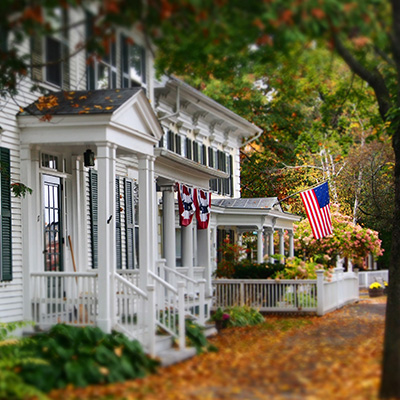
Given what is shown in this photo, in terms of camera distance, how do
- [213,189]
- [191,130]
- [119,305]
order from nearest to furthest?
[119,305] < [191,130] < [213,189]

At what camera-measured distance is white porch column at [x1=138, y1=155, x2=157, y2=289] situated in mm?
15109

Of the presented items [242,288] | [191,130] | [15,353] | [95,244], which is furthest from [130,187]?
[15,353]

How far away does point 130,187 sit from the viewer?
19.2m

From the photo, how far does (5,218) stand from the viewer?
45.5 feet

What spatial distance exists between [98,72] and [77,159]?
7.48ft

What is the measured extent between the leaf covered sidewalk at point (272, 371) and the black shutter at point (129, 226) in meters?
3.14

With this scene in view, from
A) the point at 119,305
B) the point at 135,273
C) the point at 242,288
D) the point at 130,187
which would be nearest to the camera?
the point at 119,305

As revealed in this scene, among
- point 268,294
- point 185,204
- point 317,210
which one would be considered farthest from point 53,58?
point 317,210

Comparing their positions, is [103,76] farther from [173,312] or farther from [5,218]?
[173,312]

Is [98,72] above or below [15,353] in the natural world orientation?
above

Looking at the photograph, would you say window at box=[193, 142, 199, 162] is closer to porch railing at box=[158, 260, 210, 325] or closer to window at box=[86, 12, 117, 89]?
porch railing at box=[158, 260, 210, 325]

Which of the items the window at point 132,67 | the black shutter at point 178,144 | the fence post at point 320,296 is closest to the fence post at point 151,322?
the window at point 132,67

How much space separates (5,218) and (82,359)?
4.09m

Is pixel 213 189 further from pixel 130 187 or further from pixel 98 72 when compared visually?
pixel 98 72
